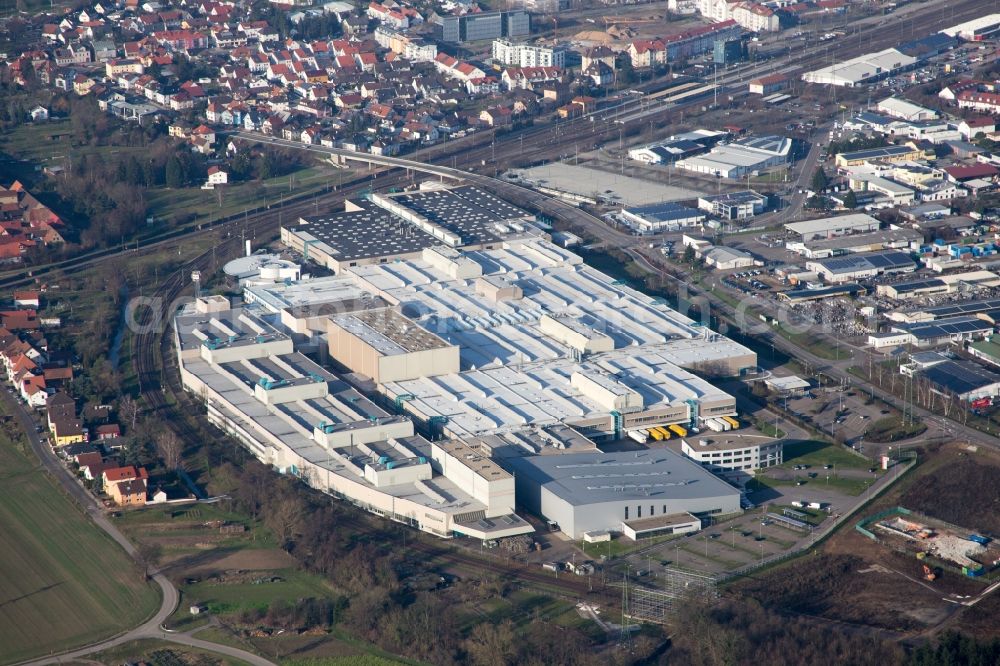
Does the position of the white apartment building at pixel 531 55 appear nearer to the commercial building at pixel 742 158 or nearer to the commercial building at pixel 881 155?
the commercial building at pixel 742 158

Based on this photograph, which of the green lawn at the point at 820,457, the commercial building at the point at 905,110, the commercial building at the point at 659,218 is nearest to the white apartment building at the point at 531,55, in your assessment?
the commercial building at the point at 905,110

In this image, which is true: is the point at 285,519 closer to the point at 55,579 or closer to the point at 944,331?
the point at 55,579

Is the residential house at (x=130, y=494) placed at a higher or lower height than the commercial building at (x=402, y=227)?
lower

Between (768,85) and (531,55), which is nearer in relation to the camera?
(768,85)

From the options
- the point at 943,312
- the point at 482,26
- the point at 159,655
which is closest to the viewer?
the point at 159,655

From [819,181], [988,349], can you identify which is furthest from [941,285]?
[819,181]

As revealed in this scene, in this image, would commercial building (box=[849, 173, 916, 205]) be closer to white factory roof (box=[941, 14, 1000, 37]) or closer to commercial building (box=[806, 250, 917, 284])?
commercial building (box=[806, 250, 917, 284])
